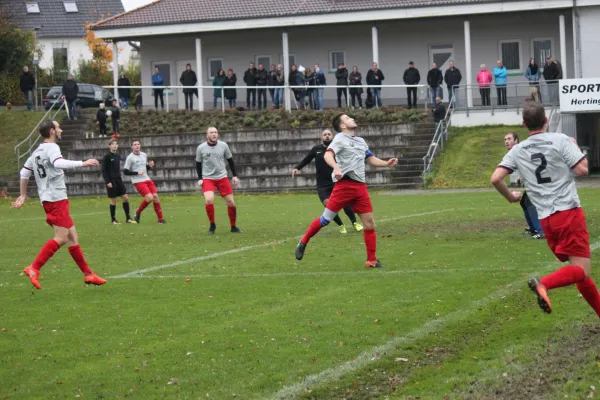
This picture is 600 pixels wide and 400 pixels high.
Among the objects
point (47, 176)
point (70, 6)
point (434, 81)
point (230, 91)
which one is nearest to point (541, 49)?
point (434, 81)

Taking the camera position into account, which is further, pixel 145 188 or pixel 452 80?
pixel 452 80

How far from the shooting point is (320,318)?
9.66 metres

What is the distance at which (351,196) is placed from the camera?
518 inches

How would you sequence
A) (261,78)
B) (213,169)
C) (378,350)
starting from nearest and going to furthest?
(378,350), (213,169), (261,78)

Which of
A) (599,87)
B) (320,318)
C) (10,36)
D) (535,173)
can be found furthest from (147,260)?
(10,36)

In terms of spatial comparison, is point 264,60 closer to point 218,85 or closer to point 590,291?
point 218,85

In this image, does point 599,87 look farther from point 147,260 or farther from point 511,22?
point 147,260

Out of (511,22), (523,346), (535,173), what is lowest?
(523,346)

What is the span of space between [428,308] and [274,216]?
13.5 m

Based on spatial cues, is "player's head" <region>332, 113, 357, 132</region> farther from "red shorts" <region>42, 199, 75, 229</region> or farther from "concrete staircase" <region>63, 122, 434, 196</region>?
"concrete staircase" <region>63, 122, 434, 196</region>

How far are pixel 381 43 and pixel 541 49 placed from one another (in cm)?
718

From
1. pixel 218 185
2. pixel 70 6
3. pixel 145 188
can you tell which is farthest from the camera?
pixel 70 6

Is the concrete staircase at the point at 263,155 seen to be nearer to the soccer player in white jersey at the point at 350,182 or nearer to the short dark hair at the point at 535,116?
the soccer player in white jersey at the point at 350,182

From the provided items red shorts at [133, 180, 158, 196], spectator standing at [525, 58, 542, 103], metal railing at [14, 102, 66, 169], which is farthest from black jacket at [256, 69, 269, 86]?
red shorts at [133, 180, 158, 196]
